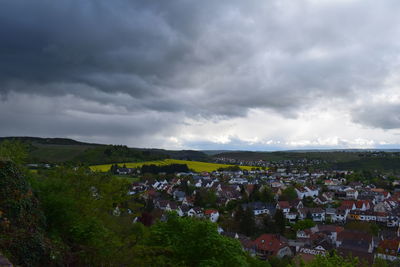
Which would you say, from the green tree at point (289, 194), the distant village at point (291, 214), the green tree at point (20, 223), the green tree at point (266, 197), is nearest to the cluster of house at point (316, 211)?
the distant village at point (291, 214)

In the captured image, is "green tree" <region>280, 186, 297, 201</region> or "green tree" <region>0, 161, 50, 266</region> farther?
"green tree" <region>280, 186, 297, 201</region>

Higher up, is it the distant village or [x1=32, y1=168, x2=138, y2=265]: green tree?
→ [x1=32, y1=168, x2=138, y2=265]: green tree

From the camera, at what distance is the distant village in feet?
127

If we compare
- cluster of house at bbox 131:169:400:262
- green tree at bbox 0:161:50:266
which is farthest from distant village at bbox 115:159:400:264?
green tree at bbox 0:161:50:266

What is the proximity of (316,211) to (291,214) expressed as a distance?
505 cm

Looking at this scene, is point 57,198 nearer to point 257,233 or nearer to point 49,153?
point 257,233

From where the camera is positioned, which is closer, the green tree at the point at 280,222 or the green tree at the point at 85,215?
the green tree at the point at 85,215

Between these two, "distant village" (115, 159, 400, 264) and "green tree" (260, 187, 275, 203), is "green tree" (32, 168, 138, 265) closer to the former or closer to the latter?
"distant village" (115, 159, 400, 264)

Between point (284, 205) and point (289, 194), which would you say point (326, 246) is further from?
point (289, 194)

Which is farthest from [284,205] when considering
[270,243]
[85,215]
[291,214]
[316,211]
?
[85,215]

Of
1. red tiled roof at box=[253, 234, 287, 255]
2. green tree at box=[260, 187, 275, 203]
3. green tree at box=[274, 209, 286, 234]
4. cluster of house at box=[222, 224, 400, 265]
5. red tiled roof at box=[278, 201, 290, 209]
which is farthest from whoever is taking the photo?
green tree at box=[260, 187, 275, 203]

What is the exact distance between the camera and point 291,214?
60281 mm

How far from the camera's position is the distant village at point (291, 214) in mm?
38625

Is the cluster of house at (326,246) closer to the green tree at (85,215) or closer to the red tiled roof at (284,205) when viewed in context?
the red tiled roof at (284,205)
